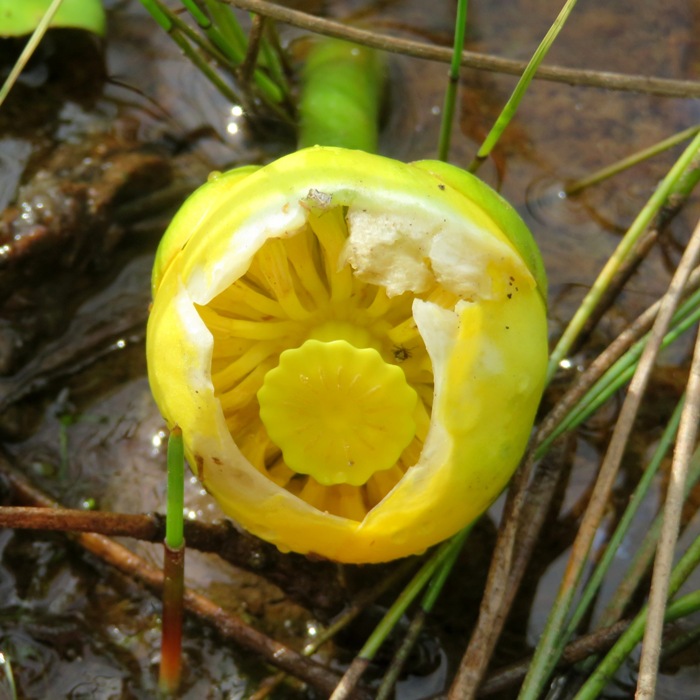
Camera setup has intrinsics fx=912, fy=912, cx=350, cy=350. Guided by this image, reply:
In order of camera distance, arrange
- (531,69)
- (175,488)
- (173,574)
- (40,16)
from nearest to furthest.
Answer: (175,488), (173,574), (531,69), (40,16)

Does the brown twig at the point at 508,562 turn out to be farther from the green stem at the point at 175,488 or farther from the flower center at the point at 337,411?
the green stem at the point at 175,488

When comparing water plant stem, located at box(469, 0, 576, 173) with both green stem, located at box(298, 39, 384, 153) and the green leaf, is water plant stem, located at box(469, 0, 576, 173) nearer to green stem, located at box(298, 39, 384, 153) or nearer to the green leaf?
green stem, located at box(298, 39, 384, 153)

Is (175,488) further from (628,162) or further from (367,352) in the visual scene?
(628,162)

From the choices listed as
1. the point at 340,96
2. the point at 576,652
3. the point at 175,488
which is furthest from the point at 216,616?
the point at 340,96

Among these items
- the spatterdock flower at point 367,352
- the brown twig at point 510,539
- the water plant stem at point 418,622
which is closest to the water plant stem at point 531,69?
the spatterdock flower at point 367,352

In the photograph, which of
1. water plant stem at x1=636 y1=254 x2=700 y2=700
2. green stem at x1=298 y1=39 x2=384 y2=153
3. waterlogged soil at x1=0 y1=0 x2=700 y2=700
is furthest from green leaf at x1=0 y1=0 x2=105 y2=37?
water plant stem at x1=636 y1=254 x2=700 y2=700

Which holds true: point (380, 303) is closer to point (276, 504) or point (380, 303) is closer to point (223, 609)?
point (276, 504)

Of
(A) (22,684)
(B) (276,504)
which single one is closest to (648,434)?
(B) (276,504)

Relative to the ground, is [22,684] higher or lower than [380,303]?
lower
